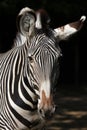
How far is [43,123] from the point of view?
4910 millimetres

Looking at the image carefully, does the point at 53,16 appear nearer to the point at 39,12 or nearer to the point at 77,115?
the point at 77,115

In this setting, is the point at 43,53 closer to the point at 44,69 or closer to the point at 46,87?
the point at 44,69

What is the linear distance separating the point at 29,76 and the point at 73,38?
1390 cm

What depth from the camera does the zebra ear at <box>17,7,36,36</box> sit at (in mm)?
4559

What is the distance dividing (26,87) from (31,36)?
54 centimetres

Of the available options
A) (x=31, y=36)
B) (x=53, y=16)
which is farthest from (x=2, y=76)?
(x=53, y=16)

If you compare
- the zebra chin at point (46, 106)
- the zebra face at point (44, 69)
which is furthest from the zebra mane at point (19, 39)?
the zebra chin at point (46, 106)

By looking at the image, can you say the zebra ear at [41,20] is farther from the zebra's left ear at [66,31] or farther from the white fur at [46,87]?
the white fur at [46,87]

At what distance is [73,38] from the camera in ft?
60.6

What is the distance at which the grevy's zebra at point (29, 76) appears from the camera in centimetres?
435

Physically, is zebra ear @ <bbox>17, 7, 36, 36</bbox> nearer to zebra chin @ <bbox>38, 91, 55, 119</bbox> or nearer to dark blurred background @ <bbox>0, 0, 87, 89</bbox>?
zebra chin @ <bbox>38, 91, 55, 119</bbox>

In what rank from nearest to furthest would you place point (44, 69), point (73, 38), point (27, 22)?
point (44, 69)
point (27, 22)
point (73, 38)

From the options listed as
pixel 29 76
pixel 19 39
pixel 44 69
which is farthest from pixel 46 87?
pixel 19 39

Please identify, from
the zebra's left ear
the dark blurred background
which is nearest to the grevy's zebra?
the zebra's left ear
